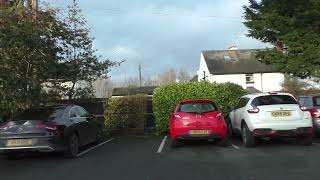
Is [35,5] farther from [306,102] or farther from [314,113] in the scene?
[314,113]

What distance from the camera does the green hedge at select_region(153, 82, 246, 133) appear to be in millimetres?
21188

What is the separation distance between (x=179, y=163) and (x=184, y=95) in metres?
8.81

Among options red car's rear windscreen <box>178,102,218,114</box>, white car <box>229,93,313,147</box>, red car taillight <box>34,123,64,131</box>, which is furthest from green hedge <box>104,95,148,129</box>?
red car taillight <box>34,123,64,131</box>

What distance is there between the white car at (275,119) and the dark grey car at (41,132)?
513cm

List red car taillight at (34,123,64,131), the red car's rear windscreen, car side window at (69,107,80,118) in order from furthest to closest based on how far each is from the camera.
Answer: the red car's rear windscreen
car side window at (69,107,80,118)
red car taillight at (34,123,64,131)

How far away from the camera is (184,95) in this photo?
840 inches

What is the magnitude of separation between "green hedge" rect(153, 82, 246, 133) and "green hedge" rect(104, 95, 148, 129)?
118 centimetres

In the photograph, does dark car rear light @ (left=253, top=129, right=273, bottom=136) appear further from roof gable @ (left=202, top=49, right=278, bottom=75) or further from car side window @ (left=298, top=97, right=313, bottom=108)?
roof gable @ (left=202, top=49, right=278, bottom=75)

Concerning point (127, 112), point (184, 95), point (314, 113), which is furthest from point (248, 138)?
point (127, 112)

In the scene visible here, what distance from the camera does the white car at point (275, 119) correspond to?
14883 mm

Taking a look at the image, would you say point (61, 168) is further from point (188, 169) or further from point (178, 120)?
point (178, 120)

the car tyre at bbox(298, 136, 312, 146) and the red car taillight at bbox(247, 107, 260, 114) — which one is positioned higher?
the red car taillight at bbox(247, 107, 260, 114)

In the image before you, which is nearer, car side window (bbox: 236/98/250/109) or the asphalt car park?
the asphalt car park

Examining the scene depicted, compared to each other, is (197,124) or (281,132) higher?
(197,124)
